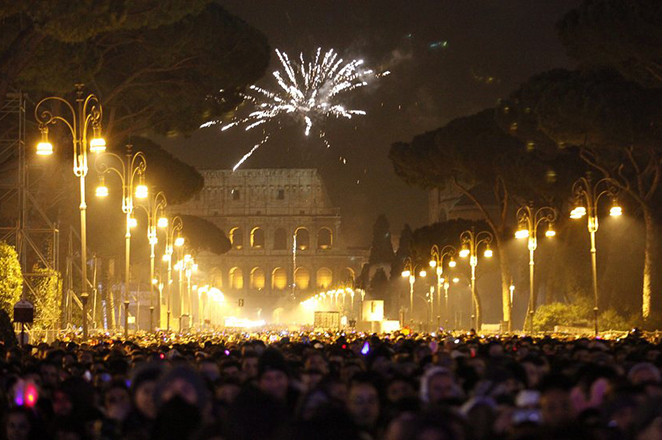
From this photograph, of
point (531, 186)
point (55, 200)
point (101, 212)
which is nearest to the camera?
point (55, 200)

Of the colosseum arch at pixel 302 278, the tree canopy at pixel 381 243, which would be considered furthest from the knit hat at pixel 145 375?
the colosseum arch at pixel 302 278

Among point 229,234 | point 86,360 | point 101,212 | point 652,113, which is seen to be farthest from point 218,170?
point 86,360

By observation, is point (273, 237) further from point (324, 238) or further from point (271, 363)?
point (271, 363)

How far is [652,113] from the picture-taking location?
112ft

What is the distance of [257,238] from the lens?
14925cm

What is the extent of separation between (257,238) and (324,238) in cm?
765

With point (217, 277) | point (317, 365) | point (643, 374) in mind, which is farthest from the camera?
point (217, 277)

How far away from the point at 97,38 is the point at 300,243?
117294mm

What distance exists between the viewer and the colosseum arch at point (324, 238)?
149 meters

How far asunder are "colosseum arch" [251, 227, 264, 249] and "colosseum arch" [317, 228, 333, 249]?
255 inches

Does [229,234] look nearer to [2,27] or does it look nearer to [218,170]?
[218,170]

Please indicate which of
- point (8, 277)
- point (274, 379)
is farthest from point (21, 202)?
point (274, 379)

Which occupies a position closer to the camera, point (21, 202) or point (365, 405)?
point (365, 405)

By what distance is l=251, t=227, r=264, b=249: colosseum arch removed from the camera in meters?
149
